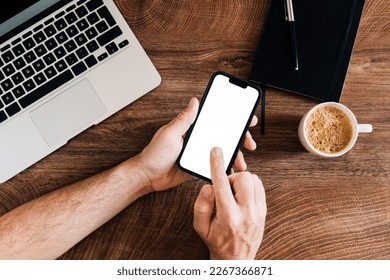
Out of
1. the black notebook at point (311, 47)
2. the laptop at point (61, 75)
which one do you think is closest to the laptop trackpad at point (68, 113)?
the laptop at point (61, 75)

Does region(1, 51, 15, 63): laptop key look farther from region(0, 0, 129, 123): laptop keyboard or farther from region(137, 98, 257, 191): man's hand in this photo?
region(137, 98, 257, 191): man's hand

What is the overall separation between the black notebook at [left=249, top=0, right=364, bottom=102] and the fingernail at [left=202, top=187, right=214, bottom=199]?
0.26m

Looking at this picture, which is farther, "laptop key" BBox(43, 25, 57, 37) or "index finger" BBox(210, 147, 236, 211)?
"laptop key" BBox(43, 25, 57, 37)

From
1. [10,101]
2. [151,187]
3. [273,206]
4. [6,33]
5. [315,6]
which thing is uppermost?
[6,33]

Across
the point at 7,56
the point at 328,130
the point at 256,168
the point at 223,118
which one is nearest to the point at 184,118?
the point at 223,118

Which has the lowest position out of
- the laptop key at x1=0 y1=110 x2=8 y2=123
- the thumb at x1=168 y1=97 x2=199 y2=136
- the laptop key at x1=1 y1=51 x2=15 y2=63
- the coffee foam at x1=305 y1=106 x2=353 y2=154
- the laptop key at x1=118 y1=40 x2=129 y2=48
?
the coffee foam at x1=305 y1=106 x2=353 y2=154

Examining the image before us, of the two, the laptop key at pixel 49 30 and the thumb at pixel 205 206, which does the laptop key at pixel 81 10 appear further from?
the thumb at pixel 205 206

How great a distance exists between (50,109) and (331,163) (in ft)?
2.01

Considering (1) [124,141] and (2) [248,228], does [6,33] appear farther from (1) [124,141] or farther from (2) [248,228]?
(2) [248,228]

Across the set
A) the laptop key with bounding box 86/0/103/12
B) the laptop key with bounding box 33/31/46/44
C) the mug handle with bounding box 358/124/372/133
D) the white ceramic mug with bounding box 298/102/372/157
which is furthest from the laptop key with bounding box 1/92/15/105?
the mug handle with bounding box 358/124/372/133

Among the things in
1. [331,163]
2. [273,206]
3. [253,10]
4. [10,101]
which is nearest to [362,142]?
[331,163]

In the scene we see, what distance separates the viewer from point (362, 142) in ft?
3.41

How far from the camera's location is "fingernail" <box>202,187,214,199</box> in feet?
3.10

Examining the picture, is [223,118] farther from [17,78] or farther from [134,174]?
[17,78]
